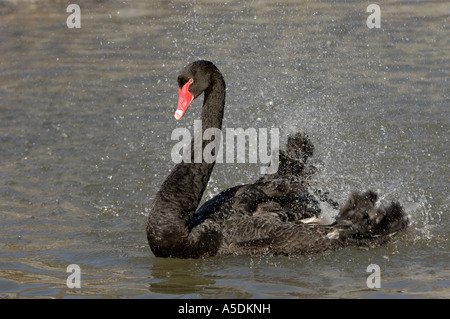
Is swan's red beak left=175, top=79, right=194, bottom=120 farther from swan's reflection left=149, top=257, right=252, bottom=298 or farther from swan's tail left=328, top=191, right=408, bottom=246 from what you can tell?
swan's tail left=328, top=191, right=408, bottom=246

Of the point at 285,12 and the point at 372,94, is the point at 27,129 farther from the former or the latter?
the point at 285,12

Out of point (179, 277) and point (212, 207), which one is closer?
point (179, 277)

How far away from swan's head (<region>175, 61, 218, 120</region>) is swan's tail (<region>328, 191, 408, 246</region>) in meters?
1.57

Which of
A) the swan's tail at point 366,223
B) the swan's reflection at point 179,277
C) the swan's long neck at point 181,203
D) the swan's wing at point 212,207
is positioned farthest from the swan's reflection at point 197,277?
the swan's tail at point 366,223

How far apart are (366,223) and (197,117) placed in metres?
4.11

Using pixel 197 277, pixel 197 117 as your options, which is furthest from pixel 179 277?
pixel 197 117

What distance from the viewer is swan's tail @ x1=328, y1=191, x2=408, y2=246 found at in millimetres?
6184

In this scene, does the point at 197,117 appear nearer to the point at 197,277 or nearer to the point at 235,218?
the point at 235,218

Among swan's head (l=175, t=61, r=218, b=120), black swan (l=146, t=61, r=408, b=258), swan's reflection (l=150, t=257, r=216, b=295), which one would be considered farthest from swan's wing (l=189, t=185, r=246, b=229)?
swan's head (l=175, t=61, r=218, b=120)

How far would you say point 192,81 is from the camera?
6090mm

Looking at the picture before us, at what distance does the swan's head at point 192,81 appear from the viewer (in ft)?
19.8
